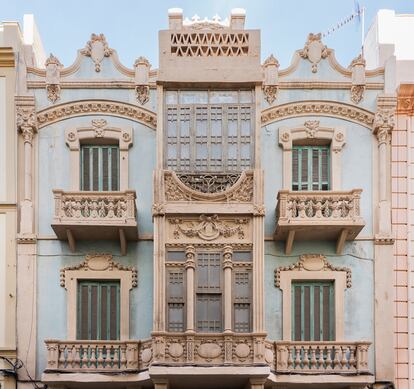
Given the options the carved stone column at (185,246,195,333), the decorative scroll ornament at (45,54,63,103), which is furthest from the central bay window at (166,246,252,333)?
the decorative scroll ornament at (45,54,63,103)

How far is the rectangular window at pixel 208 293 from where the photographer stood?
25969 millimetres

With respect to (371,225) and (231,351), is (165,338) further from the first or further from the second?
(371,225)

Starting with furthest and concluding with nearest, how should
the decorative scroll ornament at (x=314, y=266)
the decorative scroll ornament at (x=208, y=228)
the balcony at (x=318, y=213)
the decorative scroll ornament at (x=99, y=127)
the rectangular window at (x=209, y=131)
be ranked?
1. the decorative scroll ornament at (x=99, y=127)
2. the decorative scroll ornament at (x=314, y=266)
3. the rectangular window at (x=209, y=131)
4. the balcony at (x=318, y=213)
5. the decorative scroll ornament at (x=208, y=228)

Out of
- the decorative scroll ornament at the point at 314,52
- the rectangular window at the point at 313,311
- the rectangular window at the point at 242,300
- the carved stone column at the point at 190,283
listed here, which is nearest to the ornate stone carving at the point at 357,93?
the decorative scroll ornament at the point at 314,52

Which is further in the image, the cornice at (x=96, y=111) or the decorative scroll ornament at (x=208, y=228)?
the cornice at (x=96, y=111)

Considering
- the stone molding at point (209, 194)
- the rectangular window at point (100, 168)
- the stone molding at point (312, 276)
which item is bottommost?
the stone molding at point (312, 276)

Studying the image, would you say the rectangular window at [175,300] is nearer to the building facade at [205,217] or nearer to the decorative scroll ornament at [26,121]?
the building facade at [205,217]

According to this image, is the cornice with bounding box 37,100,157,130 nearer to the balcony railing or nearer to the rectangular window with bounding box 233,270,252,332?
the rectangular window with bounding box 233,270,252,332

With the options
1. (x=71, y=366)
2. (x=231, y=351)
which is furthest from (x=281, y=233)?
(x=71, y=366)

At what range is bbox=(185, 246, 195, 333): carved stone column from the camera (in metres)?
25.7

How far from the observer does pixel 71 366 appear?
26.1 metres

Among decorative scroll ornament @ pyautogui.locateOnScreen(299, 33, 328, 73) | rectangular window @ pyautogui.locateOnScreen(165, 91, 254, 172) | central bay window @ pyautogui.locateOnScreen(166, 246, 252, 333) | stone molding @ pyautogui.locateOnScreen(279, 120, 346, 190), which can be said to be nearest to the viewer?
central bay window @ pyautogui.locateOnScreen(166, 246, 252, 333)

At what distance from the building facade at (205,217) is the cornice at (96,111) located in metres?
0.03

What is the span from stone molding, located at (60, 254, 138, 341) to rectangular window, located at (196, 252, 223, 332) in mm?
1877
